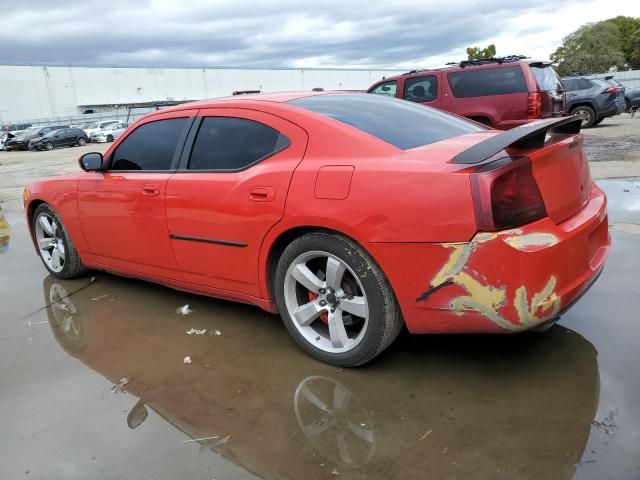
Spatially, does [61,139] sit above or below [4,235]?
below

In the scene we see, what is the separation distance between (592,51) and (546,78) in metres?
66.2

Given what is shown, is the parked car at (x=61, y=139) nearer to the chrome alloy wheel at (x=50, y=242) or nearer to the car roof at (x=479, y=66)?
the car roof at (x=479, y=66)

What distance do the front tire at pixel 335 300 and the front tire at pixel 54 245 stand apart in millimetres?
2403

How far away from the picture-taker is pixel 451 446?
225cm

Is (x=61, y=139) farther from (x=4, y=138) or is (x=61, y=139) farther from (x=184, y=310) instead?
(x=184, y=310)

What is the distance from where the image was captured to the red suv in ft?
30.0

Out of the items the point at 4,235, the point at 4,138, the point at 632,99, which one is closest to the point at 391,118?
the point at 4,235

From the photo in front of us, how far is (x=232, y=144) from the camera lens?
327cm

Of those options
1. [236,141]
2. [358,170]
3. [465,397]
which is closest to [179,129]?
[236,141]

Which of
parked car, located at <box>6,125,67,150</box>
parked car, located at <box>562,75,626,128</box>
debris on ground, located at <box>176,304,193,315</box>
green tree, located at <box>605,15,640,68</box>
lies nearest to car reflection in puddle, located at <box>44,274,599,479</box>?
debris on ground, located at <box>176,304,193,315</box>

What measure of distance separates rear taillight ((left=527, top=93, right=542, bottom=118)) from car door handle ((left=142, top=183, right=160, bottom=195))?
7459 millimetres

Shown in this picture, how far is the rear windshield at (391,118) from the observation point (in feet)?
9.64

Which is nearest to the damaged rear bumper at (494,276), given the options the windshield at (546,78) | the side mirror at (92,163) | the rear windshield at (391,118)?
the rear windshield at (391,118)

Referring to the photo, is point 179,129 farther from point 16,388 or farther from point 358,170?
point 16,388
